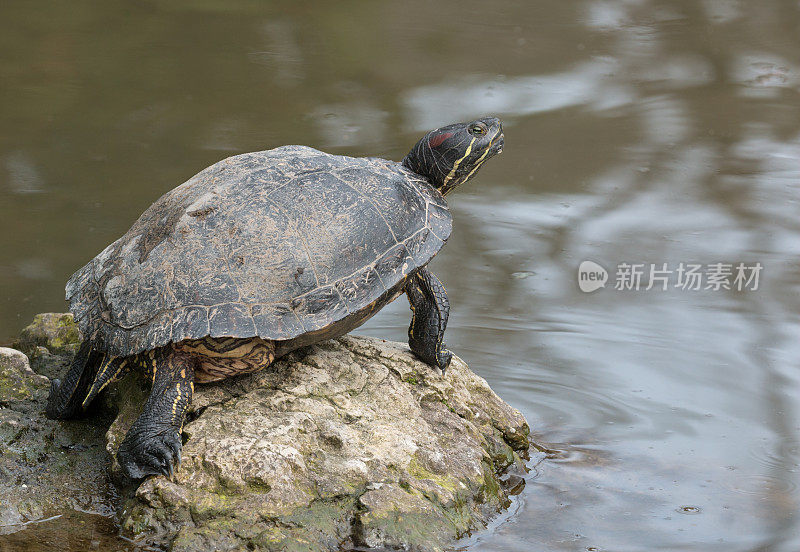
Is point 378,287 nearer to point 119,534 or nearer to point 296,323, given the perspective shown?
point 296,323

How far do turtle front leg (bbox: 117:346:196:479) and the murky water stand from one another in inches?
50.7

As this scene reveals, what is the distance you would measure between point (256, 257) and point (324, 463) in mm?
856

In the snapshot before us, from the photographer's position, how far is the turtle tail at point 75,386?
382 centimetres

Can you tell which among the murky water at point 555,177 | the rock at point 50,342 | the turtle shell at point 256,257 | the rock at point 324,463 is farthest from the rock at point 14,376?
the murky water at point 555,177

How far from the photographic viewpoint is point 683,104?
9.63 meters

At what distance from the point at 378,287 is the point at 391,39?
7730 mm

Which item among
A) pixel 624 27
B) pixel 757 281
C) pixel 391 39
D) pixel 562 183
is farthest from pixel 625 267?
pixel 624 27

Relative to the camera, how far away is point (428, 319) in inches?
166

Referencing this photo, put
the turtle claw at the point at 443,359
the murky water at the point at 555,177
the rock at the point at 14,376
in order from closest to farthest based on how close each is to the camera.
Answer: the rock at the point at 14,376
the turtle claw at the point at 443,359
the murky water at the point at 555,177

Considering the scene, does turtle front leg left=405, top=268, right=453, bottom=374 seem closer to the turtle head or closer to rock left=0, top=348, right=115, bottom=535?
the turtle head

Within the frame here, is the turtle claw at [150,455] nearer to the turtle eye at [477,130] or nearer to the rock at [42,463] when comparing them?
the rock at [42,463]

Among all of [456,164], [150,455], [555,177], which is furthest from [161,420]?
[555,177]

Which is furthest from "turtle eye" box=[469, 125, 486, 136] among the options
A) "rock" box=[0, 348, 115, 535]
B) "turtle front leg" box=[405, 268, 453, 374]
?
"rock" box=[0, 348, 115, 535]

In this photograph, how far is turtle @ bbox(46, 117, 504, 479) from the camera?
345 centimetres
